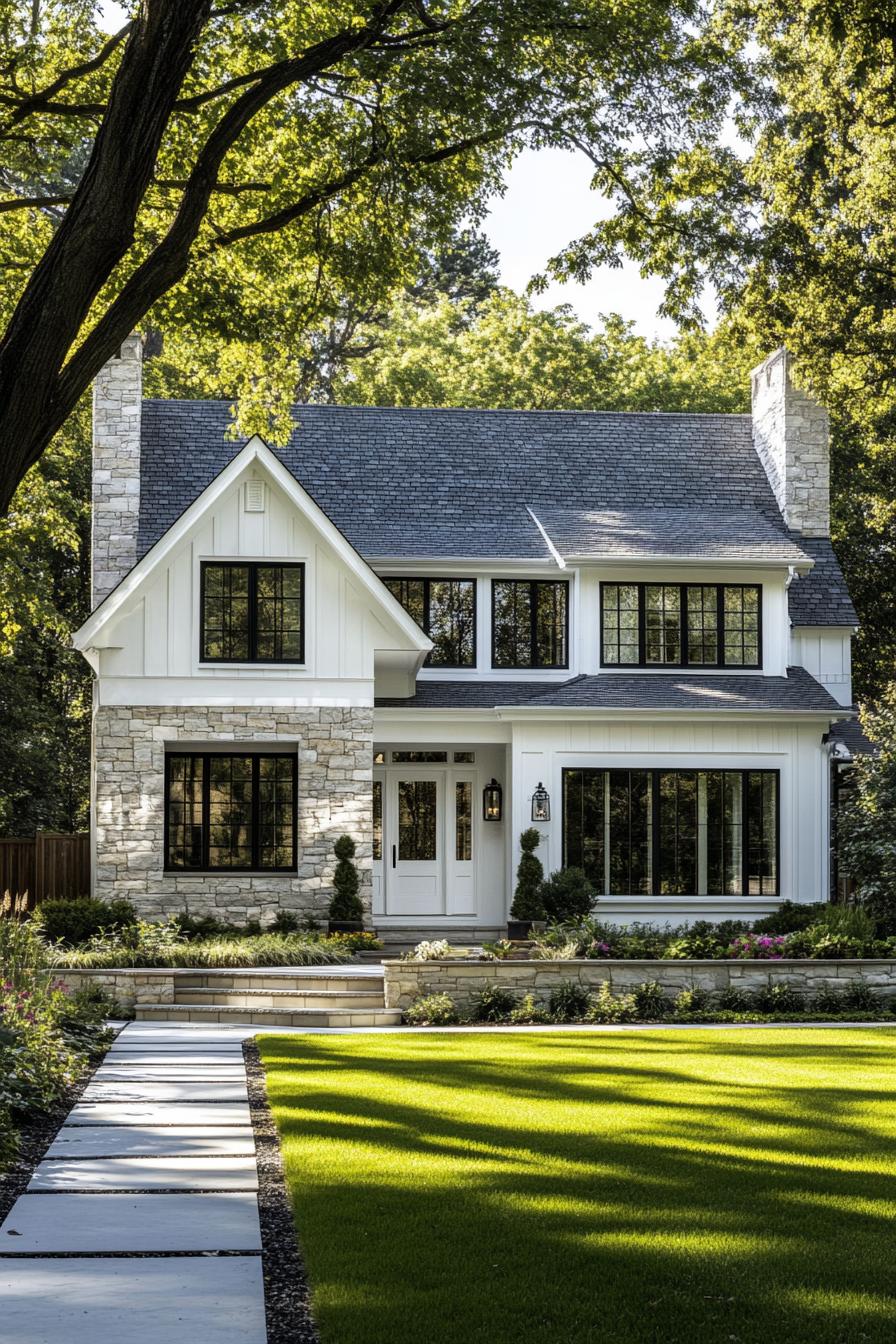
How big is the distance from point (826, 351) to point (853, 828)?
728cm

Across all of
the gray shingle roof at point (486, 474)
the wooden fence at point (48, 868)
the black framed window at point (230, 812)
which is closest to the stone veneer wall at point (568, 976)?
the black framed window at point (230, 812)

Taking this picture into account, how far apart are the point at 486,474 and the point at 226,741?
7.18m

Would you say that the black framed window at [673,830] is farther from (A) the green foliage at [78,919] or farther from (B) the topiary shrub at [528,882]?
(A) the green foliage at [78,919]

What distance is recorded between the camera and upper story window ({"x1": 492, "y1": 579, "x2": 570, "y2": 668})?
22953 mm

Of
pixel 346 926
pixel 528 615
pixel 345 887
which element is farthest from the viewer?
pixel 528 615

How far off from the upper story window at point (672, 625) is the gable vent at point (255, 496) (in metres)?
5.59

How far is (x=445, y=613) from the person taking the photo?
22.9 m

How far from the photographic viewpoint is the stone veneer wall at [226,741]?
65.4 feet

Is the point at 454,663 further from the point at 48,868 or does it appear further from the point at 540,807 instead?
the point at 48,868

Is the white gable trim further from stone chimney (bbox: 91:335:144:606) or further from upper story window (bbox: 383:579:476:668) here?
upper story window (bbox: 383:579:476:668)

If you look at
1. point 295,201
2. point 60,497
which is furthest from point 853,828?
point 60,497

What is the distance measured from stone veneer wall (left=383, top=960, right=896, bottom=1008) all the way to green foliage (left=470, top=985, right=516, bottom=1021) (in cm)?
10

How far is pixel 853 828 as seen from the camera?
19.7 meters

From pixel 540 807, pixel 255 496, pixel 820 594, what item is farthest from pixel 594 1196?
pixel 820 594
